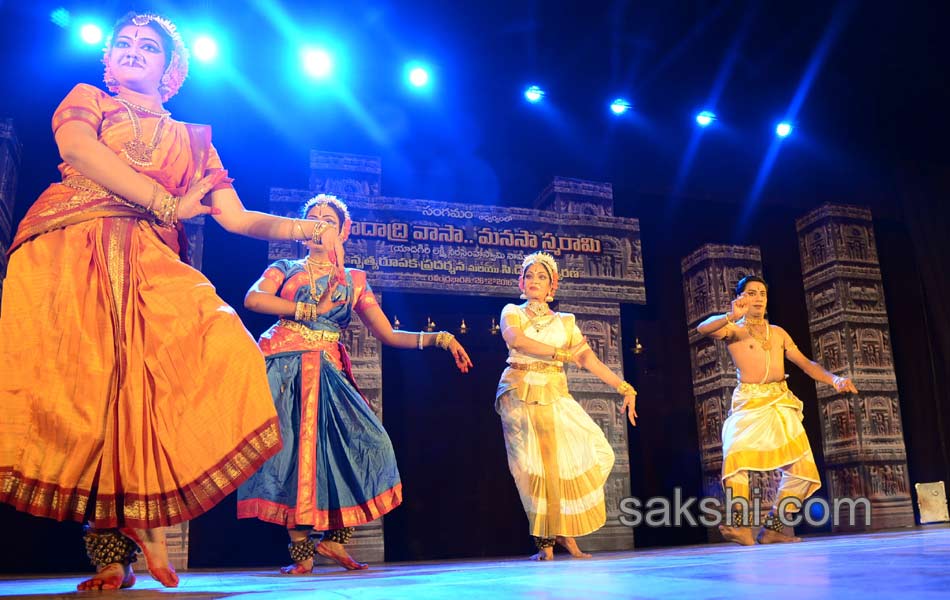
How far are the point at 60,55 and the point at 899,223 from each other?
723 centimetres

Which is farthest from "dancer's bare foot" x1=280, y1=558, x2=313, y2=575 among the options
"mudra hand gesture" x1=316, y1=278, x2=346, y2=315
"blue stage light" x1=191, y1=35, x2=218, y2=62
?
"blue stage light" x1=191, y1=35, x2=218, y2=62

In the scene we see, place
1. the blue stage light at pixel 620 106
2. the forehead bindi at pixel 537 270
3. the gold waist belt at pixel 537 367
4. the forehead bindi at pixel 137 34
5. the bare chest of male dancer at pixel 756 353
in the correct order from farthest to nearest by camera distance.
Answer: the blue stage light at pixel 620 106 → the bare chest of male dancer at pixel 756 353 → the forehead bindi at pixel 537 270 → the gold waist belt at pixel 537 367 → the forehead bindi at pixel 137 34

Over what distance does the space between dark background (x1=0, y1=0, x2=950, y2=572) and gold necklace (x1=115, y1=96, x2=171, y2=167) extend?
10.6 feet

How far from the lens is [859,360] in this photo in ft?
23.0

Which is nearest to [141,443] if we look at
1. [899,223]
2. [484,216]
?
[484,216]

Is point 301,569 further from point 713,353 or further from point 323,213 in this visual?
point 713,353

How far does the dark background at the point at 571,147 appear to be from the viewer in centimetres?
539

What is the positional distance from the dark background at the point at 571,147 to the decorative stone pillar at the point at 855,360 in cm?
20

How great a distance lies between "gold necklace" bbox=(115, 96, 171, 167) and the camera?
2.33 meters

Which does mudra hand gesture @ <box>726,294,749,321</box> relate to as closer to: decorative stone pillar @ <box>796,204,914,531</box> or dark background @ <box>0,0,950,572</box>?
dark background @ <box>0,0,950,572</box>

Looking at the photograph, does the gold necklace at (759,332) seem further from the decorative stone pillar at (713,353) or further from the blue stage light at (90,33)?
the blue stage light at (90,33)

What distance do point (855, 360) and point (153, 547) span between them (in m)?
6.37
